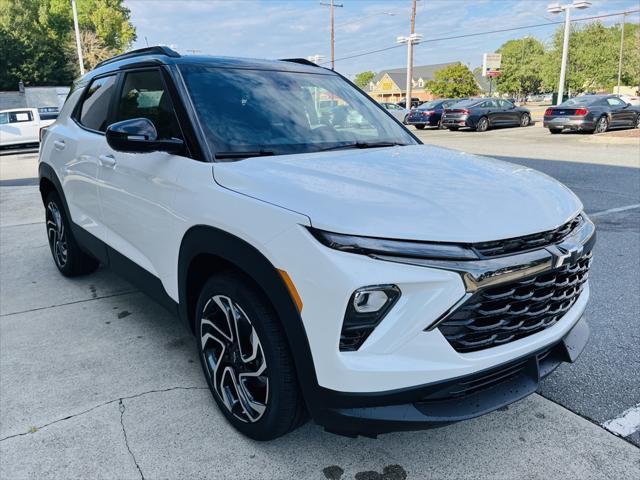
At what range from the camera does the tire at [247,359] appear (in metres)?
2.12

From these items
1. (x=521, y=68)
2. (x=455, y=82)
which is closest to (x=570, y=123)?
(x=455, y=82)

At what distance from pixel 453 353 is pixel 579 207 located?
3.49 ft

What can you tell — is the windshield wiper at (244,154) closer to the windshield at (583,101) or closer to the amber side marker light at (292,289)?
the amber side marker light at (292,289)

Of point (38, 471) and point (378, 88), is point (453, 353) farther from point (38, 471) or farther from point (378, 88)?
point (378, 88)

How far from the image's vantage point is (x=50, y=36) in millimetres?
56781

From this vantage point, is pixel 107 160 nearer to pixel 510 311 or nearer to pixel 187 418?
pixel 187 418

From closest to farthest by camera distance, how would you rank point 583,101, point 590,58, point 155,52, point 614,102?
point 155,52 < point 583,101 < point 614,102 < point 590,58

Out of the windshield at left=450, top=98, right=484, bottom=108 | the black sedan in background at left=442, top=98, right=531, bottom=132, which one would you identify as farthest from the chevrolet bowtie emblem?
the windshield at left=450, top=98, right=484, bottom=108

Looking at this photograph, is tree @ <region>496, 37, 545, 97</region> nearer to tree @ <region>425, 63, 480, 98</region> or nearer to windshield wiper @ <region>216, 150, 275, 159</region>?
tree @ <region>425, 63, 480, 98</region>

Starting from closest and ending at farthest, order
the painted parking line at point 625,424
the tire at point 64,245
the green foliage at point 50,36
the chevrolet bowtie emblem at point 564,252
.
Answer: the chevrolet bowtie emblem at point 564,252
the painted parking line at point 625,424
the tire at point 64,245
the green foliage at point 50,36

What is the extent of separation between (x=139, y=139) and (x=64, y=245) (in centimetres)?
258

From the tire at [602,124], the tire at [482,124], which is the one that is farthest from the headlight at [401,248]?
the tire at [482,124]

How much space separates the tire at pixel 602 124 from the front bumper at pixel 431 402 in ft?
67.3

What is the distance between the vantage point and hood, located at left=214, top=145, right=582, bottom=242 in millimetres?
1886
